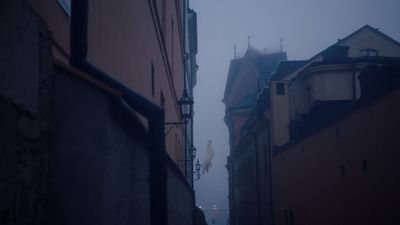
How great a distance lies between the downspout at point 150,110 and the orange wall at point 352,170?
18.2 feet

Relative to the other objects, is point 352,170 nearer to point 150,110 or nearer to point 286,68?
point 150,110

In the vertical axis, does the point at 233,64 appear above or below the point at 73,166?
above

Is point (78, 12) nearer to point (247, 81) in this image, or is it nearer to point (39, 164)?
point (39, 164)

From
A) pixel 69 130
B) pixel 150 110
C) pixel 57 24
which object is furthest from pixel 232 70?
pixel 69 130

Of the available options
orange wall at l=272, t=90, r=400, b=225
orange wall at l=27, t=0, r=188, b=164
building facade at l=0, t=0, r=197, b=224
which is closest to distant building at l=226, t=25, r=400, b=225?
orange wall at l=272, t=90, r=400, b=225

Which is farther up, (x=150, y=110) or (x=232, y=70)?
(x=232, y=70)

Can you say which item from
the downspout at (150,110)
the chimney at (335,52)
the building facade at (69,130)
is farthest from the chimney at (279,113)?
the downspout at (150,110)

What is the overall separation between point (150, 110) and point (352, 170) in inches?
308

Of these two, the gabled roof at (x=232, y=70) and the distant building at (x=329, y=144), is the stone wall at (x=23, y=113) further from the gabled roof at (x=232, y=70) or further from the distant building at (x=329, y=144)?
the gabled roof at (x=232, y=70)

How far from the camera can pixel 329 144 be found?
1252 cm

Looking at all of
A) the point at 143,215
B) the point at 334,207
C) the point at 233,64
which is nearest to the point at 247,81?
the point at 233,64

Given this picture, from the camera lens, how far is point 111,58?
526 centimetres

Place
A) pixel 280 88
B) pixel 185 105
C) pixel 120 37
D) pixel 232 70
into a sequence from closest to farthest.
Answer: pixel 120 37 < pixel 185 105 < pixel 280 88 < pixel 232 70

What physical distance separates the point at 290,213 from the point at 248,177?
12.9 metres
